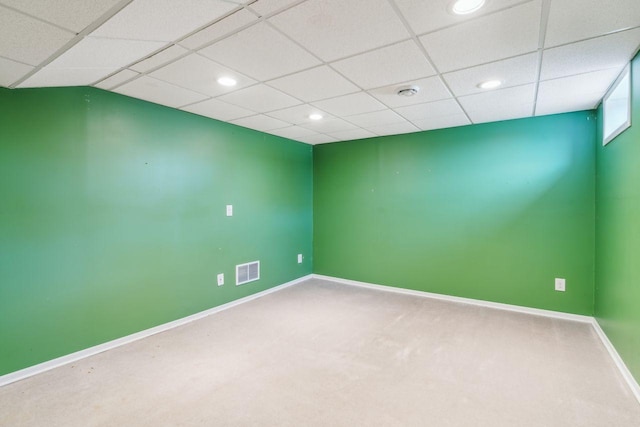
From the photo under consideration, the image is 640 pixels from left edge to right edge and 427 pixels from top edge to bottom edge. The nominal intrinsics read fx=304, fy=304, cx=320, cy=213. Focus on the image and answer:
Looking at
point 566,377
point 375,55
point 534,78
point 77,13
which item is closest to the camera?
point 77,13

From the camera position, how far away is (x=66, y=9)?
1.40 m

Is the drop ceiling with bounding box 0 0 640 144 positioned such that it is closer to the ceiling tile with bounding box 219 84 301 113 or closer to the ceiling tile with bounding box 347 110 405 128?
the ceiling tile with bounding box 219 84 301 113

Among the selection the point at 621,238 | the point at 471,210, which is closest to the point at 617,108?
the point at 621,238

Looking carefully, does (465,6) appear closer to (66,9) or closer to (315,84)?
(315,84)

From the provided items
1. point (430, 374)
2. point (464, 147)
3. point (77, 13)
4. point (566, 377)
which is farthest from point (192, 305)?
point (464, 147)

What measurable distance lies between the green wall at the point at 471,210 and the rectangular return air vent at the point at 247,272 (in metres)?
1.34

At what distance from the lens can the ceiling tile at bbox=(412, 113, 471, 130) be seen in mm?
3558

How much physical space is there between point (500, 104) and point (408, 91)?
3.68 feet

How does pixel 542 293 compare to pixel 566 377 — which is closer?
pixel 566 377

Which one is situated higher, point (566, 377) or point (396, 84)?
point (396, 84)

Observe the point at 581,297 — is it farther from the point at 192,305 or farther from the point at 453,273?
the point at 192,305

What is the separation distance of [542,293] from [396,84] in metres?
2.95

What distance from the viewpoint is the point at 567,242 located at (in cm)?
339

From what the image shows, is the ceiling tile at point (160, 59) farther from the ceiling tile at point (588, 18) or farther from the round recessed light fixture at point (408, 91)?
the ceiling tile at point (588, 18)
